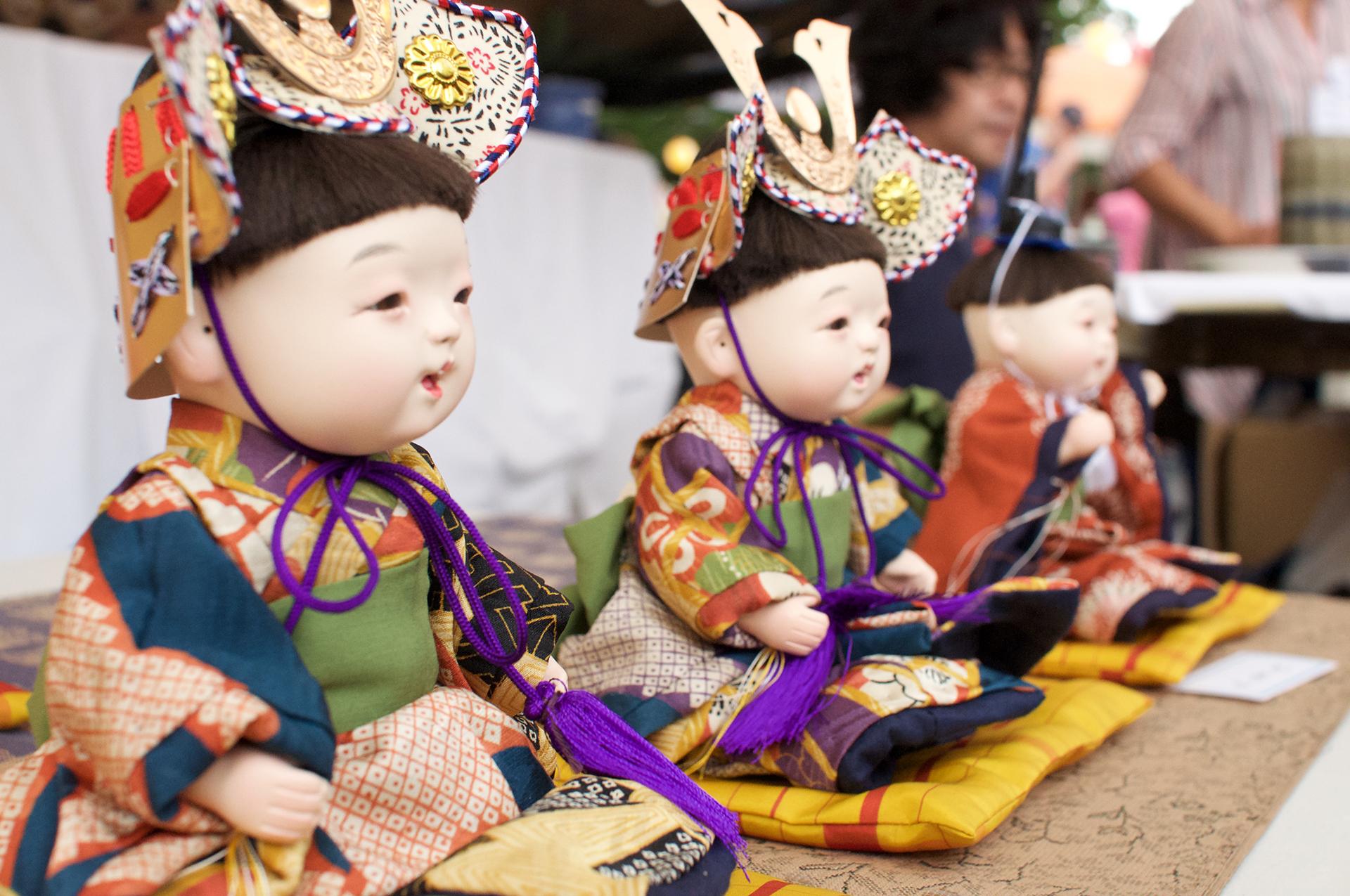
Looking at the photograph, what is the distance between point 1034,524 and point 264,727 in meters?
0.94

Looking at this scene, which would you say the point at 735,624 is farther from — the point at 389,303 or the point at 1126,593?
the point at 1126,593

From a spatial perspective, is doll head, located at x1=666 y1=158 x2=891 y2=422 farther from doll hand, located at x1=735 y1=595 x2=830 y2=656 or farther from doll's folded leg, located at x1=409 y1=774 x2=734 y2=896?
doll's folded leg, located at x1=409 y1=774 x2=734 y2=896

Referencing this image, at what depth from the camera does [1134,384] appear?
149 centimetres

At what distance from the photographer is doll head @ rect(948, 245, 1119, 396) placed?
129cm

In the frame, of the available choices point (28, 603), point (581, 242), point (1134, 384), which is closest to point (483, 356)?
point (581, 242)

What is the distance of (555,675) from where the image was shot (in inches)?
34.1

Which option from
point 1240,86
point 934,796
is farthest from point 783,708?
point 1240,86

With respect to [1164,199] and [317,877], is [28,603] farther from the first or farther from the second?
[1164,199]

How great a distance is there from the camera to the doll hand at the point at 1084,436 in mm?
1285

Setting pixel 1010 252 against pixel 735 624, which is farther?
pixel 1010 252

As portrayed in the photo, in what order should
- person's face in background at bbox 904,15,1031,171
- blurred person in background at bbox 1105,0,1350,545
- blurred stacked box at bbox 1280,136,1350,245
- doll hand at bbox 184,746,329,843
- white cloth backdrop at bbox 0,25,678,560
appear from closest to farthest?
1. doll hand at bbox 184,746,329,843
2. white cloth backdrop at bbox 0,25,678,560
3. person's face in background at bbox 904,15,1031,171
4. blurred stacked box at bbox 1280,136,1350,245
5. blurred person in background at bbox 1105,0,1350,545

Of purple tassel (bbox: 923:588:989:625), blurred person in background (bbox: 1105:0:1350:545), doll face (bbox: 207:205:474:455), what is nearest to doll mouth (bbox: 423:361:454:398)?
doll face (bbox: 207:205:474:455)

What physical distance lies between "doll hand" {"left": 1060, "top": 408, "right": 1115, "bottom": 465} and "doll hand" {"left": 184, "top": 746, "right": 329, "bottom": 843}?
927 mm

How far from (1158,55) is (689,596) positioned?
208 centimetres
